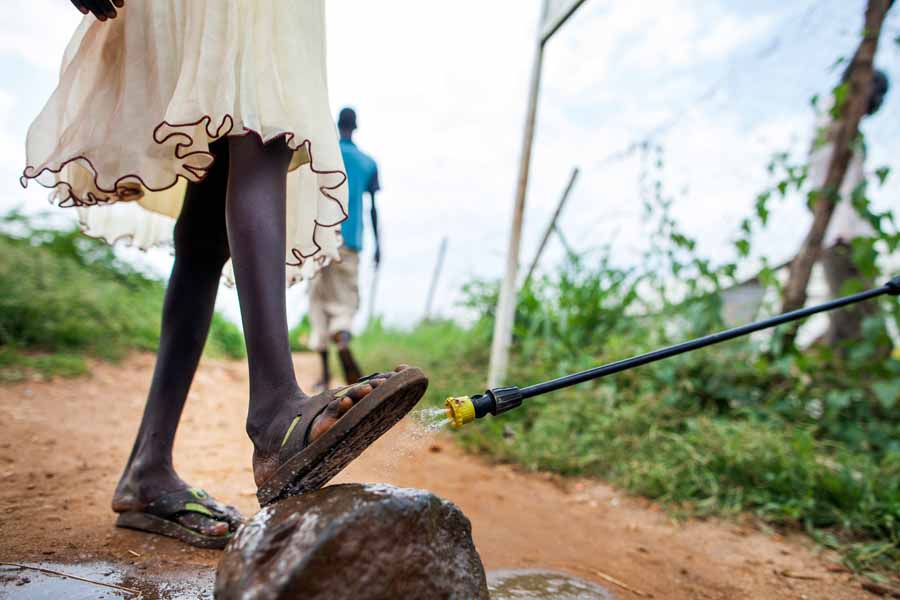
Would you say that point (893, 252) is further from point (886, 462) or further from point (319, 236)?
point (319, 236)

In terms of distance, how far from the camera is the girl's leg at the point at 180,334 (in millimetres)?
1385

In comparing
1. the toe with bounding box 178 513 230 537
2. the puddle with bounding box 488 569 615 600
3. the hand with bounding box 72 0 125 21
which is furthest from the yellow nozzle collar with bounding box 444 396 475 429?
the hand with bounding box 72 0 125 21

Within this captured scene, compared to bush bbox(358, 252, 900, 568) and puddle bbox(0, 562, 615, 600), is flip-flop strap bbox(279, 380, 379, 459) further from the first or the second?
bush bbox(358, 252, 900, 568)

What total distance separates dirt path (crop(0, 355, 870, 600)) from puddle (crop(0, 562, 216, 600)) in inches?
2.0

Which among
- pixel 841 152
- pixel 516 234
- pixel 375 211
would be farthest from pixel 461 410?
pixel 375 211

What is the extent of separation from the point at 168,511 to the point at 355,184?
9.93ft

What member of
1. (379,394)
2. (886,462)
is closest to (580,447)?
(886,462)

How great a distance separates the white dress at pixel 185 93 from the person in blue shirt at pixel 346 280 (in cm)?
280

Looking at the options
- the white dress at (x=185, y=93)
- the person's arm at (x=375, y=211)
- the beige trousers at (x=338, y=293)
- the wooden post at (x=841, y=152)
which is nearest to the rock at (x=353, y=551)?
the white dress at (x=185, y=93)

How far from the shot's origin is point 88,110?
1.22m

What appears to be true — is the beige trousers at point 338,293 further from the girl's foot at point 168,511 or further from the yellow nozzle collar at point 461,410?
the yellow nozzle collar at point 461,410

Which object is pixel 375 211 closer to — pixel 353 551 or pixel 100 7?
pixel 100 7

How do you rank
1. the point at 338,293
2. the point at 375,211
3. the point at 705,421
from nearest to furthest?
the point at 705,421, the point at 338,293, the point at 375,211

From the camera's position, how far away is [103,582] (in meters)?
1.11
